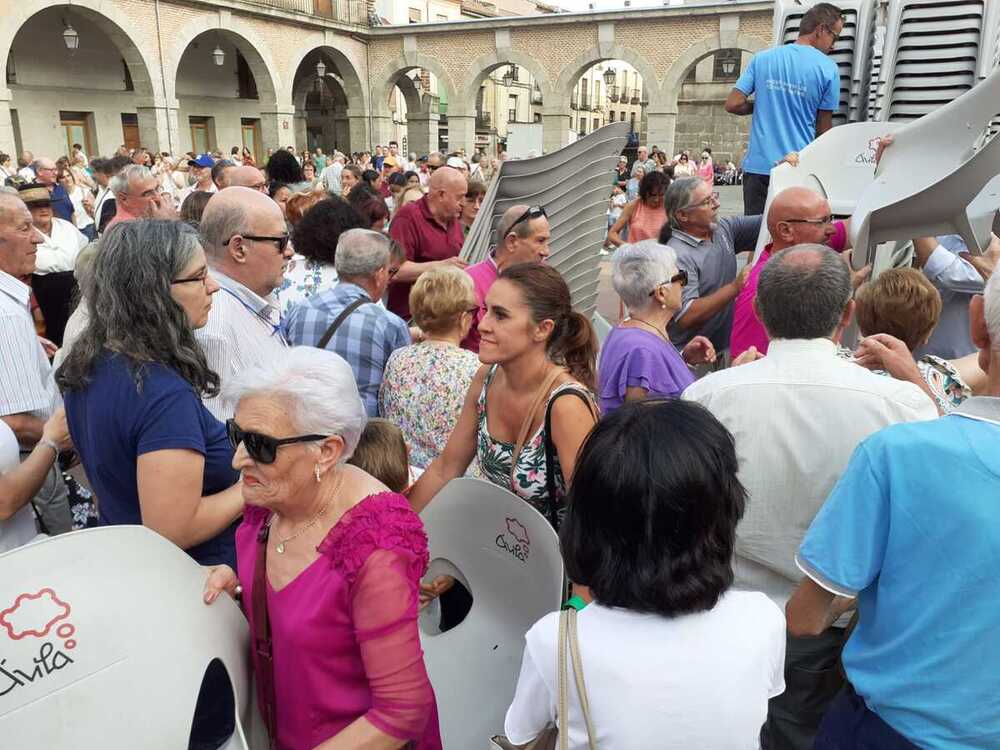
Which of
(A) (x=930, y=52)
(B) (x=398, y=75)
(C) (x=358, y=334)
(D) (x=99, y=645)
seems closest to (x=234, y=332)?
(C) (x=358, y=334)

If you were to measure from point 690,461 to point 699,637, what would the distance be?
281 millimetres

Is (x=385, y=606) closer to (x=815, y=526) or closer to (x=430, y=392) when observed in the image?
(x=815, y=526)

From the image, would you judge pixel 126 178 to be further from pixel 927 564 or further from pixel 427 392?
pixel 927 564

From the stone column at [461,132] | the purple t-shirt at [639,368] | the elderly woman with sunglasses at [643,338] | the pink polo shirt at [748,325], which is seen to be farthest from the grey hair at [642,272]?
the stone column at [461,132]

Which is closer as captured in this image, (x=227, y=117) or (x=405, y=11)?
(x=227, y=117)

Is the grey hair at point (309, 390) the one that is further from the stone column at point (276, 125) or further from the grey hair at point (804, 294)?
the stone column at point (276, 125)

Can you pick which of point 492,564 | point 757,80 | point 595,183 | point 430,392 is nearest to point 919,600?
point 492,564

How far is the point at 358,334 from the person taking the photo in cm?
317

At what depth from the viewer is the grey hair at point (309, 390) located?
1.64 meters

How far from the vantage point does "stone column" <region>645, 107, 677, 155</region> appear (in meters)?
24.2

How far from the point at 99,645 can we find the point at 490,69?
91.9 ft

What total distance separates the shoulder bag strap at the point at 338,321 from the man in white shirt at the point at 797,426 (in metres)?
1.63

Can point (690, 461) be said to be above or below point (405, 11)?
below

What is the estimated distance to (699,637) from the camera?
1.21 meters
